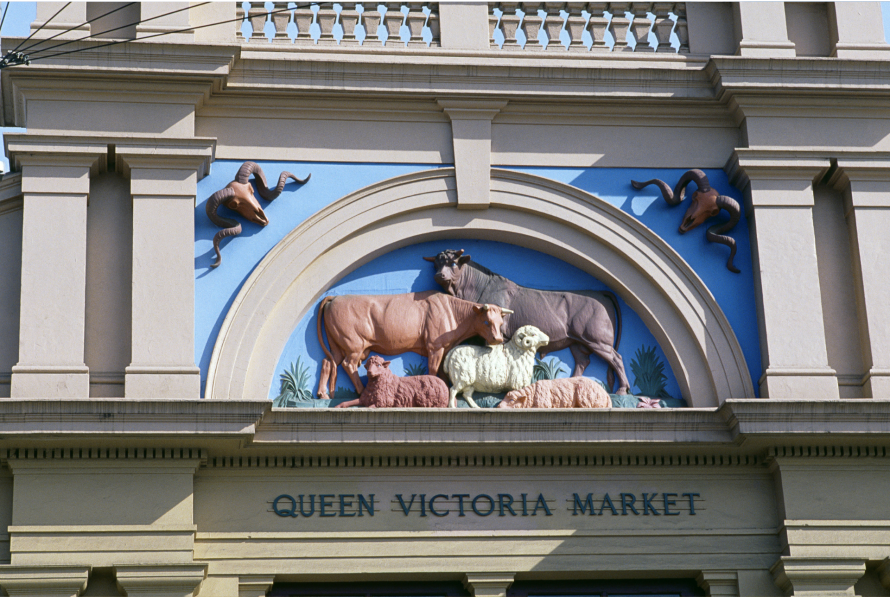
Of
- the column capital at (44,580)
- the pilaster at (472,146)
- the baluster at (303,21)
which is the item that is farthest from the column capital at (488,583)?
the baluster at (303,21)

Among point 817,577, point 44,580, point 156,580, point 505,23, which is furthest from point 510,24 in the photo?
point 44,580

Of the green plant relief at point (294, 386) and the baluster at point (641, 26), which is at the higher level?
the baluster at point (641, 26)

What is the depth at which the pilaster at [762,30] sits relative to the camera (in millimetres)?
17625

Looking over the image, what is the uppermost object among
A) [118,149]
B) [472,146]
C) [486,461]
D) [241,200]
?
[472,146]

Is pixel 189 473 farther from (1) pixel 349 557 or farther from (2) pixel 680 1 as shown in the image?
(2) pixel 680 1

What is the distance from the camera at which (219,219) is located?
16484 mm

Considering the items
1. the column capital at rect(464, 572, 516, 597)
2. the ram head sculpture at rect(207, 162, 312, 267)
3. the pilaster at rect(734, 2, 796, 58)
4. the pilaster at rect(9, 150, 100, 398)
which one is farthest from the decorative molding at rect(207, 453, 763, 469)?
the pilaster at rect(734, 2, 796, 58)

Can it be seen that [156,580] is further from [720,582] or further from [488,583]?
[720,582]

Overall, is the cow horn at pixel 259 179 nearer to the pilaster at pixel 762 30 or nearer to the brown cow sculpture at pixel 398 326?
the brown cow sculpture at pixel 398 326

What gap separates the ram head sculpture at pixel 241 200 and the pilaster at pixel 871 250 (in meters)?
5.96

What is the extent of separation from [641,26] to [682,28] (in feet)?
1.57

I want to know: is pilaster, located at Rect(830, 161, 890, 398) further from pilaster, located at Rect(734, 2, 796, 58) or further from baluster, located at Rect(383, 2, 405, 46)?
baluster, located at Rect(383, 2, 405, 46)

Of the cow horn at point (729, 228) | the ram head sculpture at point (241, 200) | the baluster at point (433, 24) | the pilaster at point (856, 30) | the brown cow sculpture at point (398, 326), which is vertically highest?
the baluster at point (433, 24)

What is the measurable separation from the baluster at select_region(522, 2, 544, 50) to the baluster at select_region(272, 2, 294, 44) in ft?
8.44
